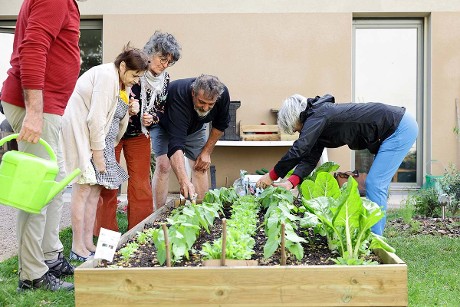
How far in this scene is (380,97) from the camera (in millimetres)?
8125

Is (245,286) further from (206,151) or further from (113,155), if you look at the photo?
(206,151)

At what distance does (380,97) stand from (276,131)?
5.08 ft

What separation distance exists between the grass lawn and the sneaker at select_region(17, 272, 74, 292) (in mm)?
35

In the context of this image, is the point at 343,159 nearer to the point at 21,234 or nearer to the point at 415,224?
the point at 415,224

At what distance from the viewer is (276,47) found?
25.9 ft

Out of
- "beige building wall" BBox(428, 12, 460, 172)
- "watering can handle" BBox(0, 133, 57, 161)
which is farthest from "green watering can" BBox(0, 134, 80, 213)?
"beige building wall" BBox(428, 12, 460, 172)

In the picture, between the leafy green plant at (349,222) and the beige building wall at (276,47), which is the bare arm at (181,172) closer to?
the leafy green plant at (349,222)

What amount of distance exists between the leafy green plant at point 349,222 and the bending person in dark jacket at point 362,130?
1.14 m

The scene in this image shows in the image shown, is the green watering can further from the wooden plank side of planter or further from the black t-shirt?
the black t-shirt

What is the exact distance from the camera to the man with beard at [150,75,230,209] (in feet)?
14.4

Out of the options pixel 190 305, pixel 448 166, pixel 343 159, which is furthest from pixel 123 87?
pixel 448 166

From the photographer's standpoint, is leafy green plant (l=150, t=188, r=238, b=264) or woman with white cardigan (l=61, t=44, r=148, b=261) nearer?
leafy green plant (l=150, t=188, r=238, b=264)

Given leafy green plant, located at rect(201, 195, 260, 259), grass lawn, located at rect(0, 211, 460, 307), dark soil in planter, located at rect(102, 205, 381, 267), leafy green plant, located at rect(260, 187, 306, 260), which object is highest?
leafy green plant, located at rect(260, 187, 306, 260)

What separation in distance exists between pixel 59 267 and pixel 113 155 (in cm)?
105
